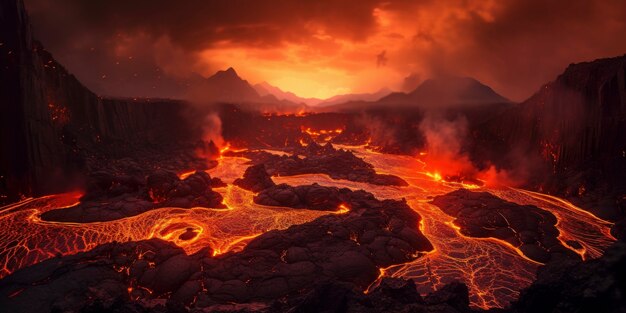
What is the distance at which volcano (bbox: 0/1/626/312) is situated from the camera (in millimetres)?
13507

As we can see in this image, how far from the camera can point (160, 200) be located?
3328 cm

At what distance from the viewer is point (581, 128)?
131 feet

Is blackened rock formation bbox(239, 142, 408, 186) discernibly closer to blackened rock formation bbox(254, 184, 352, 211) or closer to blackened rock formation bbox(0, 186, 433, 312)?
blackened rock formation bbox(254, 184, 352, 211)

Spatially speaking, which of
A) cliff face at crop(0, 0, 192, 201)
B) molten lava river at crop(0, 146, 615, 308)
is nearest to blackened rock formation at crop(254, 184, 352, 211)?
molten lava river at crop(0, 146, 615, 308)

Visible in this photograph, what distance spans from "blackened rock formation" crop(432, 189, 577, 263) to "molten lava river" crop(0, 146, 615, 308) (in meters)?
0.76

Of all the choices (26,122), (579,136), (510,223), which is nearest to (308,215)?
(510,223)

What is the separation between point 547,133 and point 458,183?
15.4 m

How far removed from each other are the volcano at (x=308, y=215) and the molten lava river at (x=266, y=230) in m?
0.17

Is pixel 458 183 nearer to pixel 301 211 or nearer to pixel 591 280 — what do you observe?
pixel 301 211

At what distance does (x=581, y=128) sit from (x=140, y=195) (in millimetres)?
55621

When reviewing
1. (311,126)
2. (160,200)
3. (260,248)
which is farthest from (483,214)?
(311,126)

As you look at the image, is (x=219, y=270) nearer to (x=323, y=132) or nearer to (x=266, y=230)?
(x=266, y=230)

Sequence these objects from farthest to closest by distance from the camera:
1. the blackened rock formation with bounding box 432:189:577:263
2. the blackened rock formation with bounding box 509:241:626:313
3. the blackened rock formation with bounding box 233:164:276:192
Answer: the blackened rock formation with bounding box 233:164:276:192, the blackened rock formation with bounding box 432:189:577:263, the blackened rock formation with bounding box 509:241:626:313

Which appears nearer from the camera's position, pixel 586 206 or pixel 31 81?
pixel 586 206
